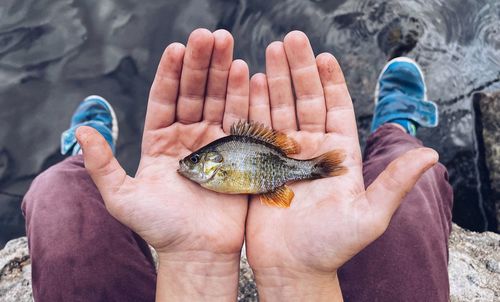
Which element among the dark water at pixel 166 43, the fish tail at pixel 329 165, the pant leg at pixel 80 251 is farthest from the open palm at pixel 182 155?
the dark water at pixel 166 43

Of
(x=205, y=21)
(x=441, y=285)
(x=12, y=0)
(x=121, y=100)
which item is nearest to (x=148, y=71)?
(x=121, y=100)

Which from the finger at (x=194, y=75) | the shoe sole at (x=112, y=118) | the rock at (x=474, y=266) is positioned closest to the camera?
the finger at (x=194, y=75)

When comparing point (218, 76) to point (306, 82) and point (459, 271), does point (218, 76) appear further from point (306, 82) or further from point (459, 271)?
point (459, 271)

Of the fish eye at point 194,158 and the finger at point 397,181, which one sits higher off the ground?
the finger at point 397,181

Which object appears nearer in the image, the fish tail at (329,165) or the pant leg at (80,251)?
the fish tail at (329,165)

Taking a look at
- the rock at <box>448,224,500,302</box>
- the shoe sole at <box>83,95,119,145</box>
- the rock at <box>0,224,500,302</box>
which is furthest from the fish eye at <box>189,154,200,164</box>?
the shoe sole at <box>83,95,119,145</box>

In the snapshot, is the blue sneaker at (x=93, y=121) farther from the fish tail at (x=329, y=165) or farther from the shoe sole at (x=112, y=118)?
the fish tail at (x=329, y=165)


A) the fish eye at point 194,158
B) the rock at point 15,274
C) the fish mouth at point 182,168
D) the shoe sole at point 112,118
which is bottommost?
the rock at point 15,274
